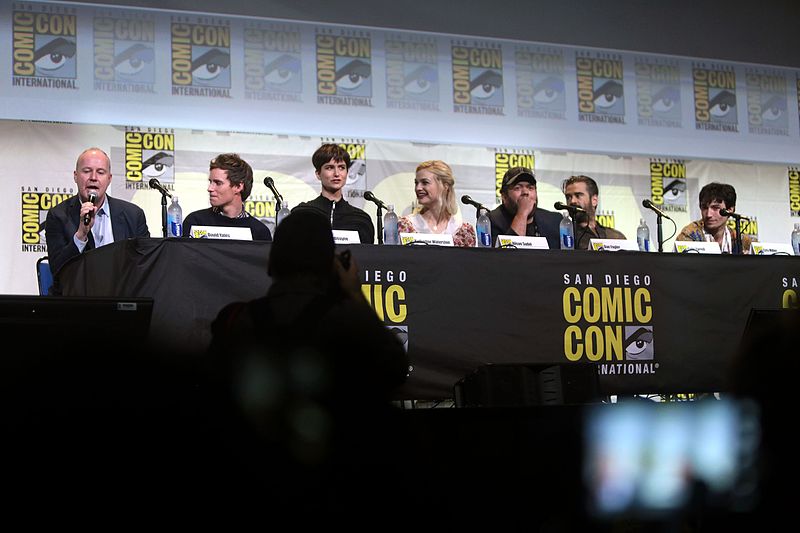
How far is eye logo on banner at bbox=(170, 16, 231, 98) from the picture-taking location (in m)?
6.26

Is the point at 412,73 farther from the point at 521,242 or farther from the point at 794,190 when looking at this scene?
the point at 794,190

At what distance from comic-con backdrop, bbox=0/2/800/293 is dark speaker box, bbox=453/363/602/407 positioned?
3.38 m

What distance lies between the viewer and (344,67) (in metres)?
6.63

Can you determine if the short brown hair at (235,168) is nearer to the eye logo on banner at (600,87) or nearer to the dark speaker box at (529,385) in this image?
the dark speaker box at (529,385)

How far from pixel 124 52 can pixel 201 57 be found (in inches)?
19.6

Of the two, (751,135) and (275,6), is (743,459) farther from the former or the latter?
(751,135)

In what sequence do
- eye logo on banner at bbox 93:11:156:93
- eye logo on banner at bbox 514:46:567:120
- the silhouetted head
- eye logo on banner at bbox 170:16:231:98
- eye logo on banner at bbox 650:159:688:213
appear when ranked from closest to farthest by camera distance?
the silhouetted head → eye logo on banner at bbox 93:11:156:93 → eye logo on banner at bbox 170:16:231:98 → eye logo on banner at bbox 514:46:567:120 → eye logo on banner at bbox 650:159:688:213

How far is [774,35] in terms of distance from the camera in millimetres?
7445

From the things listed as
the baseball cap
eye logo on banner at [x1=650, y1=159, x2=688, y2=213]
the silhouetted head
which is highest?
eye logo on banner at [x1=650, y1=159, x2=688, y2=213]

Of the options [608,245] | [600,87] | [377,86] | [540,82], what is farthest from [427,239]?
[600,87]

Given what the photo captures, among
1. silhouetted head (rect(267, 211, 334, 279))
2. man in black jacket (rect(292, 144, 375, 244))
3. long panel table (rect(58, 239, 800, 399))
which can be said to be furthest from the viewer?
man in black jacket (rect(292, 144, 375, 244))

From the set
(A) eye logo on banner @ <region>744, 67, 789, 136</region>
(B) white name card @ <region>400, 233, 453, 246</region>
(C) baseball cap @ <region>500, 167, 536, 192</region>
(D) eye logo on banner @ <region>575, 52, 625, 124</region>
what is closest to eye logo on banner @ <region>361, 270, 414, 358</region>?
(B) white name card @ <region>400, 233, 453, 246</region>

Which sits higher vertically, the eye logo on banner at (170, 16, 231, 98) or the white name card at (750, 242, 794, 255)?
the eye logo on banner at (170, 16, 231, 98)

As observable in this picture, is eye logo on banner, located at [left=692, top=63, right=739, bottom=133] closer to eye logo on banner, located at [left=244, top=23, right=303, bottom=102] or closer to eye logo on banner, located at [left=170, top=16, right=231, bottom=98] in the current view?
eye logo on banner, located at [left=244, top=23, right=303, bottom=102]
